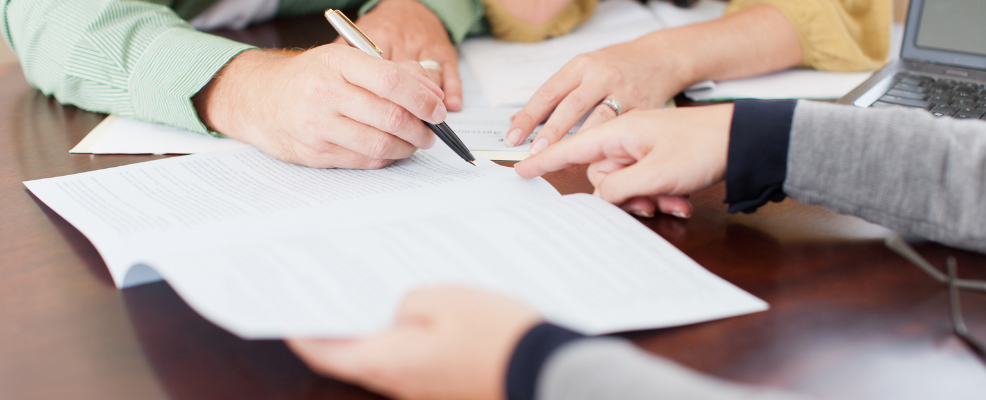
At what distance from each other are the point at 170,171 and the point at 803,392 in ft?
2.23

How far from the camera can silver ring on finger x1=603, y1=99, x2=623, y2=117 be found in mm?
883

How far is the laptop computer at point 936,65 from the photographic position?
0.83 m

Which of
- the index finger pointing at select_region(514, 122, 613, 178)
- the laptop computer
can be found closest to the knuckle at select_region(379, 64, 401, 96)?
the index finger pointing at select_region(514, 122, 613, 178)

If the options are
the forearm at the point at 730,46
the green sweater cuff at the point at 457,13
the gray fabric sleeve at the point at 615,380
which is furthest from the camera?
the green sweater cuff at the point at 457,13

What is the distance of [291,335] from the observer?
1.29 feet

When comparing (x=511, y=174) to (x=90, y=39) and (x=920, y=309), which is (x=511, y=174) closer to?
(x=920, y=309)

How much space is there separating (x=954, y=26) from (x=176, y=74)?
1091 millimetres

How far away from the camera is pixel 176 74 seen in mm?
872

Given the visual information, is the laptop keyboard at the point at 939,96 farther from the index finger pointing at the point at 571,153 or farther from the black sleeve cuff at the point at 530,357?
the black sleeve cuff at the point at 530,357

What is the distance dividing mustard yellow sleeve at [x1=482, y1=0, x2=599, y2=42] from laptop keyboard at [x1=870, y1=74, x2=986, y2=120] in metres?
0.61

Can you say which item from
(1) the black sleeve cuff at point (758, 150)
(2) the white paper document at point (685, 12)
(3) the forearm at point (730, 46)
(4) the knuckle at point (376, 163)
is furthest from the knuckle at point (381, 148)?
(2) the white paper document at point (685, 12)

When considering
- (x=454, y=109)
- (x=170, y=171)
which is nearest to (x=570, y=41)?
(x=454, y=109)

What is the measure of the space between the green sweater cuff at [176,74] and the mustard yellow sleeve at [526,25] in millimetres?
550

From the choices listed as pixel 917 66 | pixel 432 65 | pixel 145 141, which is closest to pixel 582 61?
pixel 432 65
